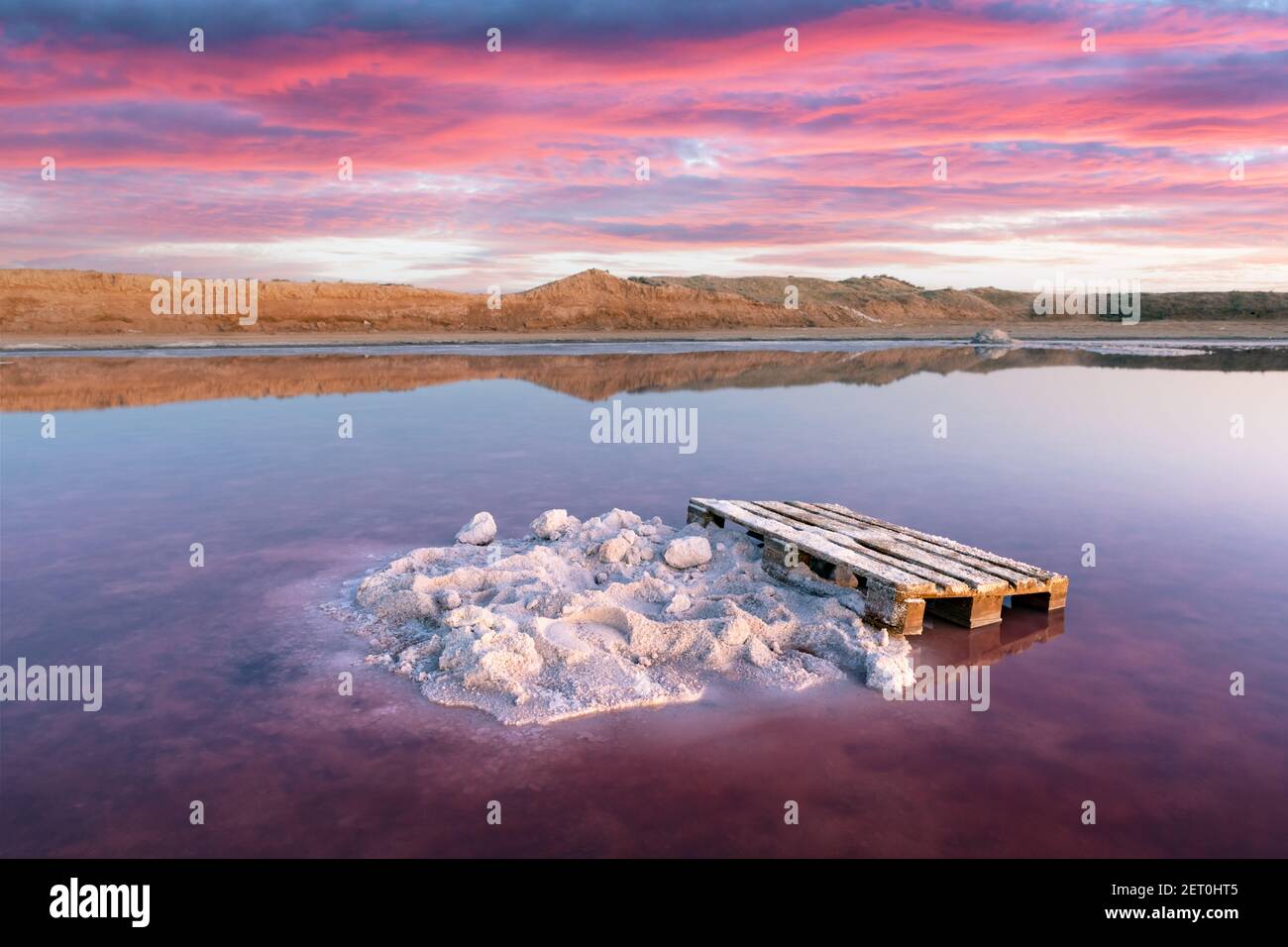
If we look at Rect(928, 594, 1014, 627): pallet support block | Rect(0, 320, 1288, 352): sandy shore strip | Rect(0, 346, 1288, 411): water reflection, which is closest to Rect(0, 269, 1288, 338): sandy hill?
Rect(0, 320, 1288, 352): sandy shore strip

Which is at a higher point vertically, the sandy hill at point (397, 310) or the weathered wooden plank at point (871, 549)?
the sandy hill at point (397, 310)

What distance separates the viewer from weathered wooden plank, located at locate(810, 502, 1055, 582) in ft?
19.2

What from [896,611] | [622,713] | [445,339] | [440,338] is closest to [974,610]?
[896,611]

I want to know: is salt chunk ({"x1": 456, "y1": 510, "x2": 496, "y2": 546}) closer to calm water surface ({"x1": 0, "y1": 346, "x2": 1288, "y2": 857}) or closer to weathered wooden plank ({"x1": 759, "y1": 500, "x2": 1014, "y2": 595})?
calm water surface ({"x1": 0, "y1": 346, "x2": 1288, "y2": 857})

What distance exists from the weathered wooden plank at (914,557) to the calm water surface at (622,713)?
30 cm

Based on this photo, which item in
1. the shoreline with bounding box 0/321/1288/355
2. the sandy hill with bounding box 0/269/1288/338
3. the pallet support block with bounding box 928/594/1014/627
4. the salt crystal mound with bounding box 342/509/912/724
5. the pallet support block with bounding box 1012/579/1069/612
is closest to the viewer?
the salt crystal mound with bounding box 342/509/912/724

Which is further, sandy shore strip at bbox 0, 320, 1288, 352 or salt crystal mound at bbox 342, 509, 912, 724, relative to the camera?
sandy shore strip at bbox 0, 320, 1288, 352

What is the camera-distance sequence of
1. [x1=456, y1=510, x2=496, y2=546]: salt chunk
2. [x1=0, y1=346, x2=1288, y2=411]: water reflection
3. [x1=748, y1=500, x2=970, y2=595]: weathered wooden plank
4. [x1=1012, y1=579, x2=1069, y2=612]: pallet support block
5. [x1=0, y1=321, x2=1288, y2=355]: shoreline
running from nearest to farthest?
[x1=748, y1=500, x2=970, y2=595]: weathered wooden plank → [x1=1012, y1=579, x2=1069, y2=612]: pallet support block → [x1=456, y1=510, x2=496, y2=546]: salt chunk → [x1=0, y1=346, x2=1288, y2=411]: water reflection → [x1=0, y1=321, x2=1288, y2=355]: shoreline

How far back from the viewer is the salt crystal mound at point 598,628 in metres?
4.57

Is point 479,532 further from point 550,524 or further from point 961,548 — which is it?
point 961,548

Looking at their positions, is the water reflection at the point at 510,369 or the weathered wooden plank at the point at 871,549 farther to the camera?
the water reflection at the point at 510,369

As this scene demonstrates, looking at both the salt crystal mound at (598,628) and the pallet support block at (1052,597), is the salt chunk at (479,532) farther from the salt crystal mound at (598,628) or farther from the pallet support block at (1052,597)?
the pallet support block at (1052,597)

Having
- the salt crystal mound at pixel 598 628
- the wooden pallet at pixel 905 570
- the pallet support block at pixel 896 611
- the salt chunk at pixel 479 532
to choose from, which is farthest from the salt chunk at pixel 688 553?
the salt chunk at pixel 479 532

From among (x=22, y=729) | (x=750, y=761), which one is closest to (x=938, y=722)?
(x=750, y=761)
